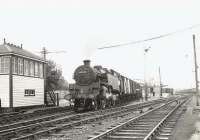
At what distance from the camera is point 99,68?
2472 cm

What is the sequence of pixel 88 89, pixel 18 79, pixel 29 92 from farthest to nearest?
pixel 29 92
pixel 18 79
pixel 88 89

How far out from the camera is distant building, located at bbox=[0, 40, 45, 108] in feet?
73.2

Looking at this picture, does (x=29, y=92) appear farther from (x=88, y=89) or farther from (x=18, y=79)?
(x=88, y=89)

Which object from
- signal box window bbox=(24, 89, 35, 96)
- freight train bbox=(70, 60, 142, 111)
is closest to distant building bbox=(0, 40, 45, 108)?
signal box window bbox=(24, 89, 35, 96)

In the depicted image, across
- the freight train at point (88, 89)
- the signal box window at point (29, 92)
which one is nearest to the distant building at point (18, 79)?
the signal box window at point (29, 92)

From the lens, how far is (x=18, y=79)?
23.3 m

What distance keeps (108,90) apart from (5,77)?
831 cm

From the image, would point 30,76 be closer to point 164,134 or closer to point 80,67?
point 80,67

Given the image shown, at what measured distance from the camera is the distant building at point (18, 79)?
22312 mm

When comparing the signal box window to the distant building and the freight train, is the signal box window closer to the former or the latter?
the distant building

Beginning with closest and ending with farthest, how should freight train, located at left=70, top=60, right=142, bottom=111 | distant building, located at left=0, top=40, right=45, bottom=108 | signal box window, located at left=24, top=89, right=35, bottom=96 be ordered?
freight train, located at left=70, top=60, right=142, bottom=111, distant building, located at left=0, top=40, right=45, bottom=108, signal box window, located at left=24, top=89, right=35, bottom=96

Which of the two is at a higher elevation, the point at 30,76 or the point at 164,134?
the point at 30,76

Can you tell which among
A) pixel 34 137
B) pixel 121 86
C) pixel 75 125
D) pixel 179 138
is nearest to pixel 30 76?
pixel 121 86

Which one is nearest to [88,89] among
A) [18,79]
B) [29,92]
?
[18,79]
